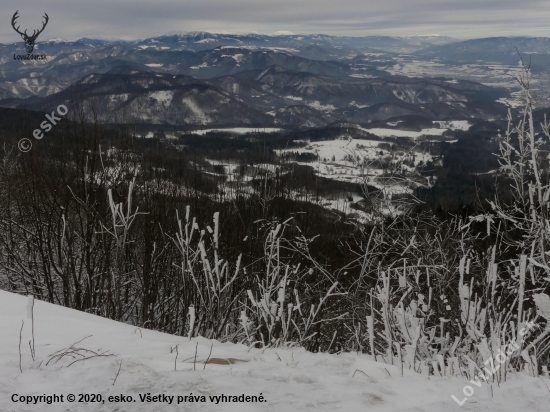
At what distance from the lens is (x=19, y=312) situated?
11.9 feet

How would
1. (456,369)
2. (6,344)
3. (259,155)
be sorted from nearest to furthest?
1. (6,344)
2. (456,369)
3. (259,155)

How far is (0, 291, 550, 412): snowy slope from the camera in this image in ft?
7.39

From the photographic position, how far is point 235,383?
2.47 meters

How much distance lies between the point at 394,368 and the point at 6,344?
2647 millimetres

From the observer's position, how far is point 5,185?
1159 cm

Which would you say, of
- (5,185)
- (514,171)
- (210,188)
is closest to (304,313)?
(514,171)

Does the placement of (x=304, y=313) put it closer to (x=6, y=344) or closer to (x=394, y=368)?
(x=394, y=368)

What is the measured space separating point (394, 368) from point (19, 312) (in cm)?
313

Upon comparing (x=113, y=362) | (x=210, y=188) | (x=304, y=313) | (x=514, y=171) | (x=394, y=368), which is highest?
(x=514, y=171)

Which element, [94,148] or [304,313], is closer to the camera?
[304,313]

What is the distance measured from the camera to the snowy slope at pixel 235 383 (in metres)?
2.25

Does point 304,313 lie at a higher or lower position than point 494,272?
lower

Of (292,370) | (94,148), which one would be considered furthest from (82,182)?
(292,370)

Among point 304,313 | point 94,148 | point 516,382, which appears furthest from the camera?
point 94,148
